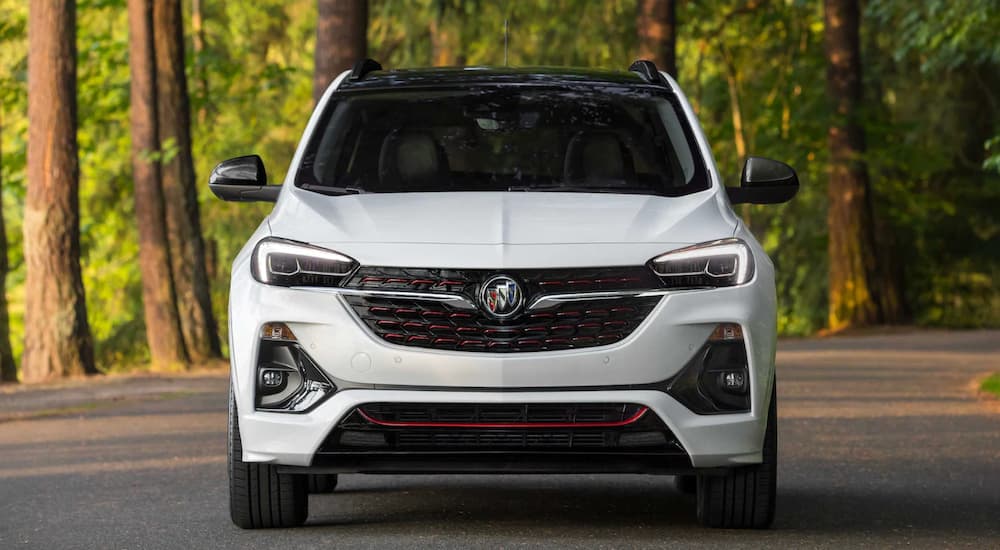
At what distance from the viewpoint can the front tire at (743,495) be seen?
7.32 metres

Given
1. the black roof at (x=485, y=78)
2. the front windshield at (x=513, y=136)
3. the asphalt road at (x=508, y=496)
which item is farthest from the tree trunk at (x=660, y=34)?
the front windshield at (x=513, y=136)

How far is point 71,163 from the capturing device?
2053 cm

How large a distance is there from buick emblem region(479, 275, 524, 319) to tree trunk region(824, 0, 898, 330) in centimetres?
2554

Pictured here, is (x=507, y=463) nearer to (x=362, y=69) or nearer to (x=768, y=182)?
(x=768, y=182)

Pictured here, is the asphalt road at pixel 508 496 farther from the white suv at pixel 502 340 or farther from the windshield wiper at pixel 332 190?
the windshield wiper at pixel 332 190

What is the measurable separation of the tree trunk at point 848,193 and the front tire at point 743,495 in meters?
24.6

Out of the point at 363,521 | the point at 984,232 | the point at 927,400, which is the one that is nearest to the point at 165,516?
the point at 363,521

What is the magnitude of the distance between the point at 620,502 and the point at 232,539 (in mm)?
2131

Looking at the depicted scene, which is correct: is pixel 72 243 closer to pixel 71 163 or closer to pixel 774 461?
pixel 71 163

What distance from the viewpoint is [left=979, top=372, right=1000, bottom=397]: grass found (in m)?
16.7

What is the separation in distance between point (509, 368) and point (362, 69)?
2488 mm

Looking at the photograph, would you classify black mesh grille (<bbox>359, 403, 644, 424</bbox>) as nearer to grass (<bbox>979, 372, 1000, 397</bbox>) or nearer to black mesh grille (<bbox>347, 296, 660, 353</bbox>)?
black mesh grille (<bbox>347, 296, 660, 353</bbox>)

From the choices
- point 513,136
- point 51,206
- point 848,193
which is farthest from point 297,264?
point 848,193

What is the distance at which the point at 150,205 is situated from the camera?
2427 centimetres
